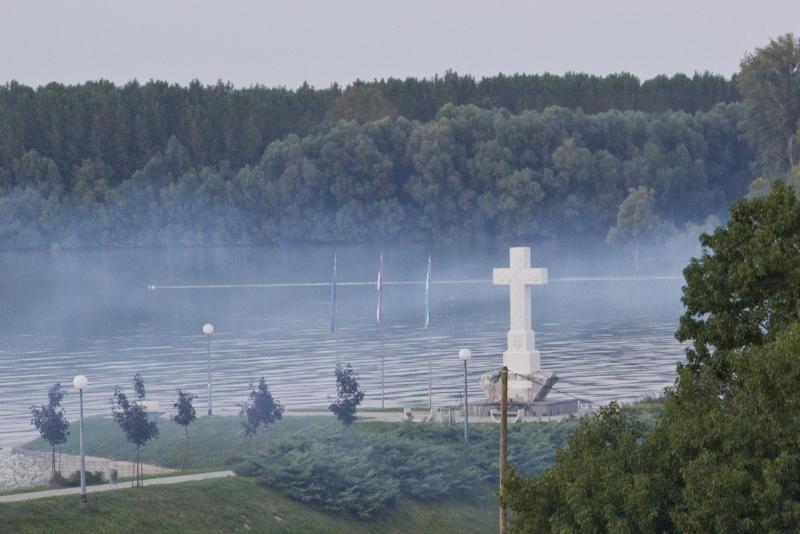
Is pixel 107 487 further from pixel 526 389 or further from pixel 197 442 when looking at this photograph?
pixel 526 389

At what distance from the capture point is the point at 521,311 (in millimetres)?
58375

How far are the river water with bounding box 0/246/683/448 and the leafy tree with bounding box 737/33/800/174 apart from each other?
15910 millimetres

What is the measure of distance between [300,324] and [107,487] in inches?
3127

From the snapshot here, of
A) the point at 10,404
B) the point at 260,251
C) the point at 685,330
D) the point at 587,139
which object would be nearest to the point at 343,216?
the point at 260,251

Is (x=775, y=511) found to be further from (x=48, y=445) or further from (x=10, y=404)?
(x=10, y=404)

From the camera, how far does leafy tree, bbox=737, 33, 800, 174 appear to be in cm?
15875

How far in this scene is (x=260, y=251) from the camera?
187 m

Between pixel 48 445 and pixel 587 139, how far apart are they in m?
132

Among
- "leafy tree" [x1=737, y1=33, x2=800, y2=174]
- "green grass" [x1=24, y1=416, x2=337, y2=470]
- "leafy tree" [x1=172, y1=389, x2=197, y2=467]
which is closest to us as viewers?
"green grass" [x1=24, y1=416, x2=337, y2=470]

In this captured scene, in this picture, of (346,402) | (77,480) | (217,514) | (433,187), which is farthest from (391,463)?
(433,187)

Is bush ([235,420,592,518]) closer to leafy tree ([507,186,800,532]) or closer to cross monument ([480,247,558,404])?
cross monument ([480,247,558,404])

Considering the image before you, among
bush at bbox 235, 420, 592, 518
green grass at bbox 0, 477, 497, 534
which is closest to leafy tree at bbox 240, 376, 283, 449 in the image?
bush at bbox 235, 420, 592, 518

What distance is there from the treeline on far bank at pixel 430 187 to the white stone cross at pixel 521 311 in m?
115

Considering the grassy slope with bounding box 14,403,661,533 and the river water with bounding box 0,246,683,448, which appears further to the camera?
the river water with bounding box 0,246,683,448
